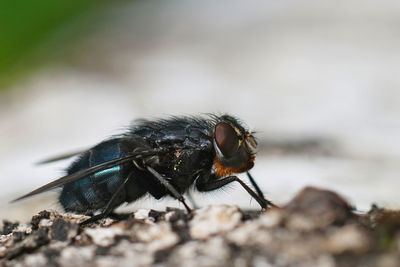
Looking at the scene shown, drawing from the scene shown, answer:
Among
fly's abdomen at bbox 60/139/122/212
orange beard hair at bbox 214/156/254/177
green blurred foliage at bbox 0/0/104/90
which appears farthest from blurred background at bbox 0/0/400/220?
orange beard hair at bbox 214/156/254/177

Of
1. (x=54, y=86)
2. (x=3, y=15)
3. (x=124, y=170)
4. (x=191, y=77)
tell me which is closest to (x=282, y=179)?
(x=124, y=170)

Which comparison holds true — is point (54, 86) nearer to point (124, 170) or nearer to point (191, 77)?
point (191, 77)

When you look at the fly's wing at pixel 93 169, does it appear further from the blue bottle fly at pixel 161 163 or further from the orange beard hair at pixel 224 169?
the orange beard hair at pixel 224 169

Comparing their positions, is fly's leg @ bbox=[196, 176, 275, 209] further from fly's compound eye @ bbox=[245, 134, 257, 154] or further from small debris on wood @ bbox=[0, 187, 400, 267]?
small debris on wood @ bbox=[0, 187, 400, 267]

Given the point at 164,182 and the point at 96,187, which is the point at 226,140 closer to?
the point at 164,182

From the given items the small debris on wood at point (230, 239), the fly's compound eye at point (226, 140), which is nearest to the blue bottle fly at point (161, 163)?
the fly's compound eye at point (226, 140)

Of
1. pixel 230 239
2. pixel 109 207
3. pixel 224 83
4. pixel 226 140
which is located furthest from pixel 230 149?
pixel 224 83
